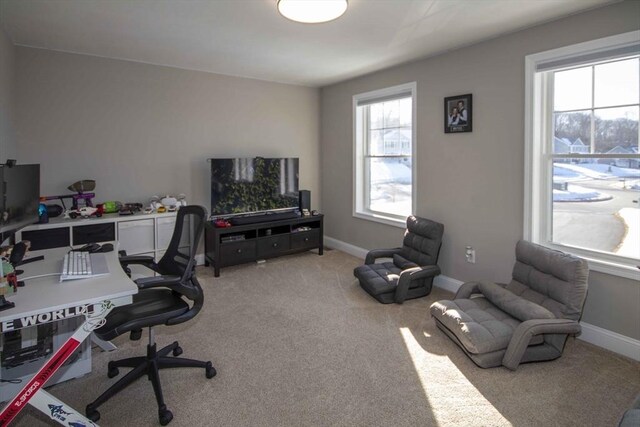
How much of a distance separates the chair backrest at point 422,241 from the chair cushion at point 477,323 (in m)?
0.82

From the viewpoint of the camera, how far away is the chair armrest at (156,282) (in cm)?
205

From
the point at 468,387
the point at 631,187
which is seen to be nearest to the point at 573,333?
the point at 468,387

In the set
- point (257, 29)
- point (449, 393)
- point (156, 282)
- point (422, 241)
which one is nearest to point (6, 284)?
point (156, 282)

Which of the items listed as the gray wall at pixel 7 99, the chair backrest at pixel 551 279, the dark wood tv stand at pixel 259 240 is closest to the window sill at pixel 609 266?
the chair backrest at pixel 551 279

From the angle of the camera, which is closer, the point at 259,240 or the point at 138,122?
the point at 138,122

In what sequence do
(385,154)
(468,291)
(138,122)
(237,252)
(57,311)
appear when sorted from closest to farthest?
(57,311) < (468,291) < (138,122) < (237,252) < (385,154)

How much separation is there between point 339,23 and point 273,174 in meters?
Result: 2.43

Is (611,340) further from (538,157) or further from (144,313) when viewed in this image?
(144,313)

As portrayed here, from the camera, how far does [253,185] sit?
4.95 m

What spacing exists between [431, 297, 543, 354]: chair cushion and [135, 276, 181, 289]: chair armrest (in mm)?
1954

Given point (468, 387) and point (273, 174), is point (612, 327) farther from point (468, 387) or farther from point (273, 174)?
point (273, 174)

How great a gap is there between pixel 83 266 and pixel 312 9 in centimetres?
214

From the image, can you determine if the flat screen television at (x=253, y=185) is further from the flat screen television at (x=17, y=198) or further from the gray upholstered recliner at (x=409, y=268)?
the flat screen television at (x=17, y=198)

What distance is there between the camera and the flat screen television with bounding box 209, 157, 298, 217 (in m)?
4.70
